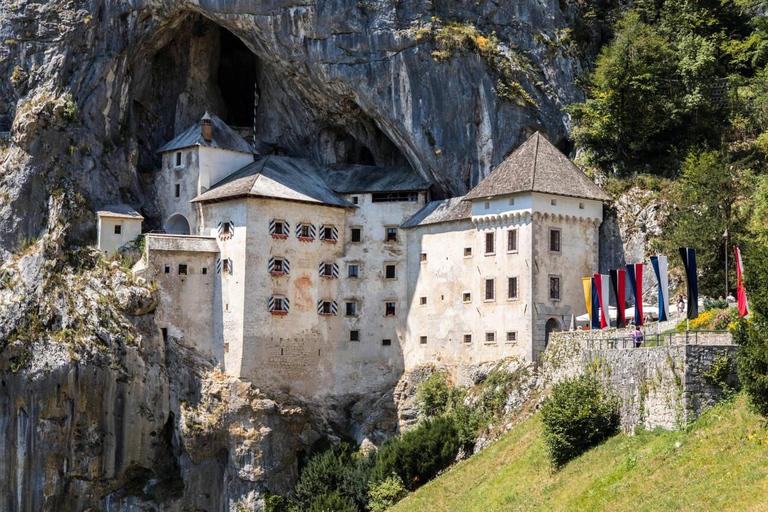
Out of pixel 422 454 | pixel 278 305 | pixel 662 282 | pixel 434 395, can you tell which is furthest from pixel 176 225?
pixel 662 282

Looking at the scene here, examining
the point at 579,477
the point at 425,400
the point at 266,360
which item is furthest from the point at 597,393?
the point at 266,360

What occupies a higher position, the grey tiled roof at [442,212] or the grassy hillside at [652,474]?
the grey tiled roof at [442,212]

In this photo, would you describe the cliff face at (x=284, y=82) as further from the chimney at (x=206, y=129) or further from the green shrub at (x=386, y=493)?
the green shrub at (x=386, y=493)

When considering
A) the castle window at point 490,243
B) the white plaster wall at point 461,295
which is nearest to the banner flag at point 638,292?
the white plaster wall at point 461,295

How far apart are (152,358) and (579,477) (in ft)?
119

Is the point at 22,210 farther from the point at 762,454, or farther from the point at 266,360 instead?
the point at 762,454

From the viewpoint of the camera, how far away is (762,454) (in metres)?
47.4

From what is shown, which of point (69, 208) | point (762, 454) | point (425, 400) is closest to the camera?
point (762, 454)

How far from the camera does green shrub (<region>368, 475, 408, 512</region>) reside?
2995 inches

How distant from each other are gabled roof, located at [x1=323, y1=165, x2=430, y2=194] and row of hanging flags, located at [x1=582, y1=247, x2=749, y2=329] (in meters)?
15.0

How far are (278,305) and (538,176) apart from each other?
18.4 m

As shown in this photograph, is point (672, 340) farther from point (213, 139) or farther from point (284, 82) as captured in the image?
point (213, 139)

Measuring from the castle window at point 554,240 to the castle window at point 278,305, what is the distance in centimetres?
1744

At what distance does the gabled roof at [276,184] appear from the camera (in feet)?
281
